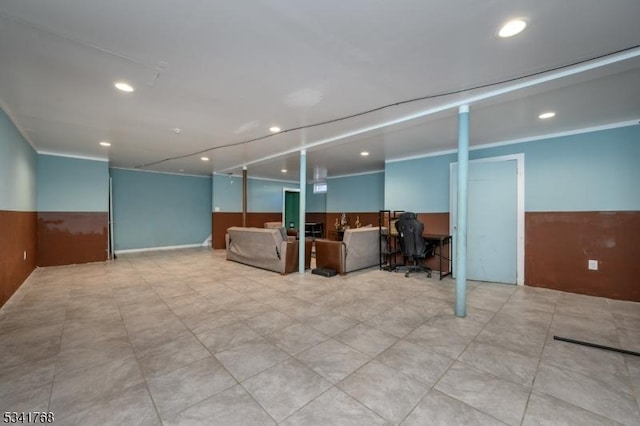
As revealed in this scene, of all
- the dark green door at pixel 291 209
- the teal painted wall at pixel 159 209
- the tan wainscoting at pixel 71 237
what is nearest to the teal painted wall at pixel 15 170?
the tan wainscoting at pixel 71 237

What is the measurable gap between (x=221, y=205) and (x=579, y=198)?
8.69 m

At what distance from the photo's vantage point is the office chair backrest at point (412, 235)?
4781 millimetres

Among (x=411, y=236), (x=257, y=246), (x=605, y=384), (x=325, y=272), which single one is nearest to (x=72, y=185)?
(x=257, y=246)

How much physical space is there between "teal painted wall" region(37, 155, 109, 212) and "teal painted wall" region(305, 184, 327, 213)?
624cm

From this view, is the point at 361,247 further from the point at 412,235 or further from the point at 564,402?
the point at 564,402

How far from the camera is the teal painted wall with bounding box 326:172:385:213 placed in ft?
25.7

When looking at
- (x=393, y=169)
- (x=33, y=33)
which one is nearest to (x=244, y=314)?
(x=33, y=33)

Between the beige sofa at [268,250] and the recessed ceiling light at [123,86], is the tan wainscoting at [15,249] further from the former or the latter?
the beige sofa at [268,250]

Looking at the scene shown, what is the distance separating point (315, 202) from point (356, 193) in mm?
2202

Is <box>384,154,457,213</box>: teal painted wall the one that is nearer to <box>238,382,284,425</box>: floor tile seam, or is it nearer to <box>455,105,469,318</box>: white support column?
<box>455,105,469,318</box>: white support column

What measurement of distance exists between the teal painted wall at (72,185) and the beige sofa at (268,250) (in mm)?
3458

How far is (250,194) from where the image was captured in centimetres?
946

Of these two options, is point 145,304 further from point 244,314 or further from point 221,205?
point 221,205

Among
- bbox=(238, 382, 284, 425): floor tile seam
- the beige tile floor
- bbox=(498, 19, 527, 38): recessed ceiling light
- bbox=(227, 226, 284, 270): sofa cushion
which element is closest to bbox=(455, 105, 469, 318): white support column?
the beige tile floor
